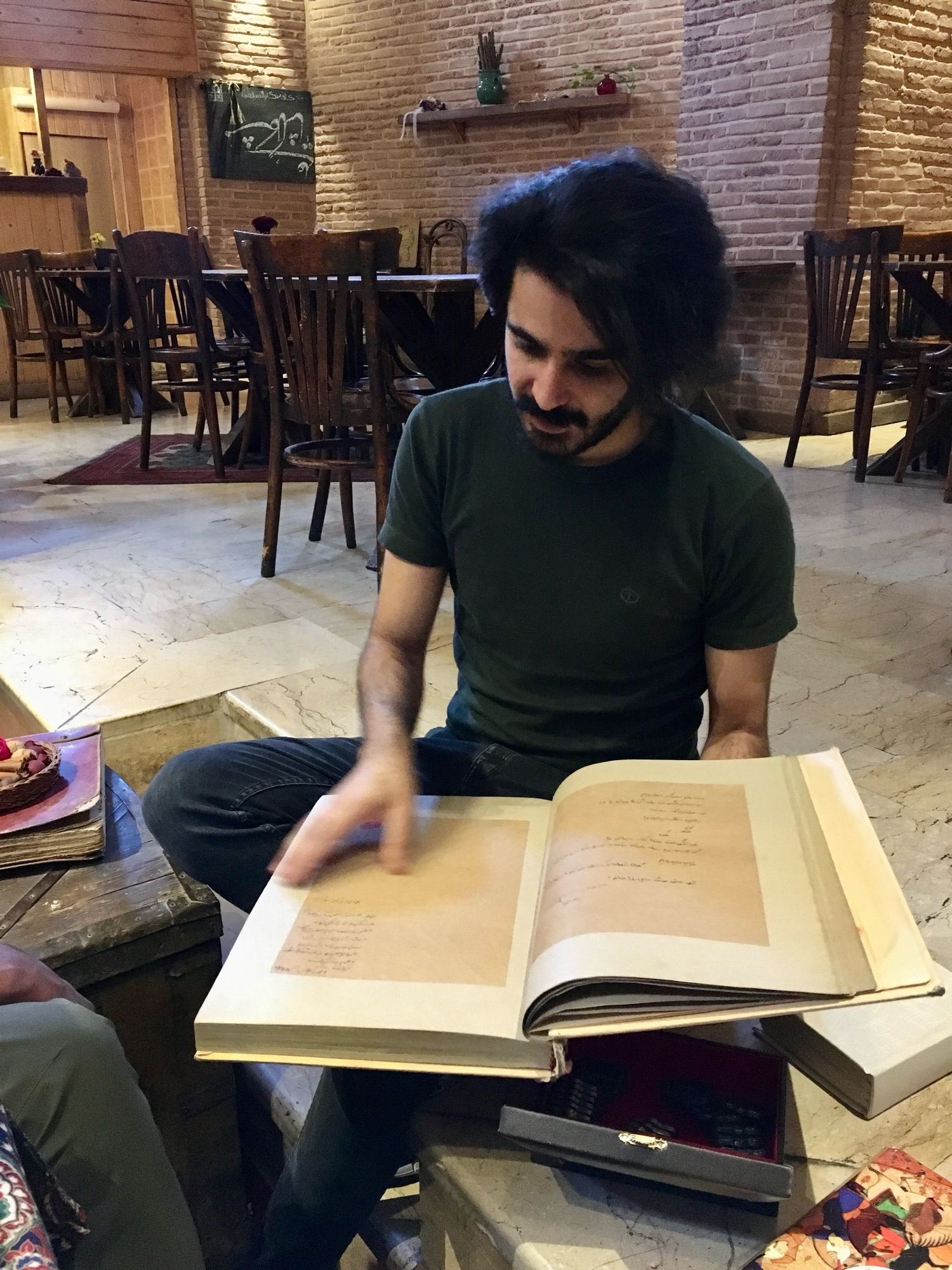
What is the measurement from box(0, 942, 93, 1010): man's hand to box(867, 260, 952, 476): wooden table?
136 inches

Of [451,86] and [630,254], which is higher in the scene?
[451,86]

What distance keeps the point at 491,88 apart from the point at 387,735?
707 centimetres

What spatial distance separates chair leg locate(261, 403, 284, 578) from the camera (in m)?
2.84

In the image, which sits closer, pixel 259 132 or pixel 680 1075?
pixel 680 1075

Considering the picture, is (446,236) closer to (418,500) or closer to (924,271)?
(924,271)

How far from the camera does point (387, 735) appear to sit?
39.4 inches

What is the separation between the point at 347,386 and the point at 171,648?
3.64ft

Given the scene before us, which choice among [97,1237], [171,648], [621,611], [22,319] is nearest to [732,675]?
[621,611]

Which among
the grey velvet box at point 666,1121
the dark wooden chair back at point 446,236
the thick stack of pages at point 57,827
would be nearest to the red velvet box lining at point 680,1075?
the grey velvet box at point 666,1121

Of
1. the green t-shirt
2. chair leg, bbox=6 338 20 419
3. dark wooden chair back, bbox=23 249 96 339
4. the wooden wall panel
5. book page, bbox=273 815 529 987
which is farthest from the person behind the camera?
the wooden wall panel

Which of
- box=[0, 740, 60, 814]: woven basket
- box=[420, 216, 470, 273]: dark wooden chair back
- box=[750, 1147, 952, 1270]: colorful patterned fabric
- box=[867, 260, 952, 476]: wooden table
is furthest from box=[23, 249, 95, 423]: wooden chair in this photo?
box=[750, 1147, 952, 1270]: colorful patterned fabric

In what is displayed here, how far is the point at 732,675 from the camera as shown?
1.03 meters

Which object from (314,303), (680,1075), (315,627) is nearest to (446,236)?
(314,303)

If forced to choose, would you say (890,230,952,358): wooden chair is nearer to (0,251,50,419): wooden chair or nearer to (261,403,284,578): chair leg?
(261,403,284,578): chair leg
